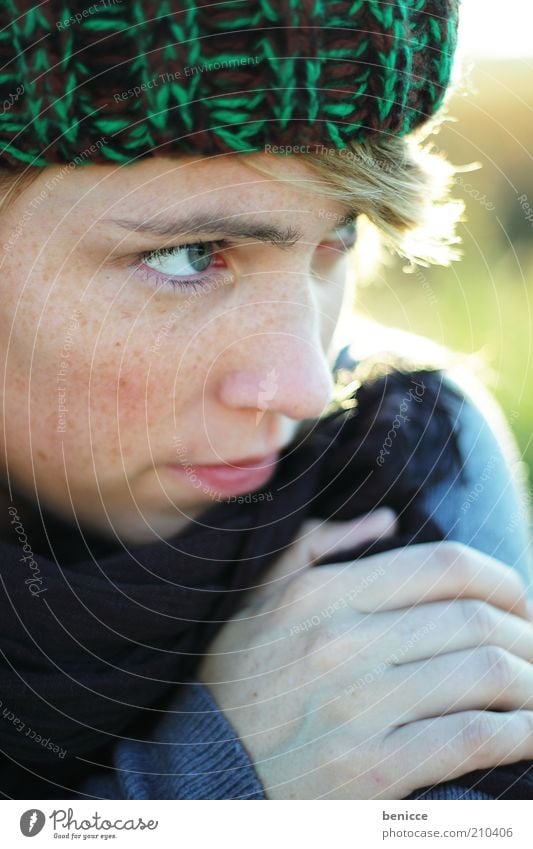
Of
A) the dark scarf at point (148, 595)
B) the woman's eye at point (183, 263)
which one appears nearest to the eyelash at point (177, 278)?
the woman's eye at point (183, 263)

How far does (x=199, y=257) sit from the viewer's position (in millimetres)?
751

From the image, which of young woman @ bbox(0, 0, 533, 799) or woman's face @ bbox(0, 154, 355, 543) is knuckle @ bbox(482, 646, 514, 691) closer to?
young woman @ bbox(0, 0, 533, 799)

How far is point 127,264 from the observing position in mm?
715

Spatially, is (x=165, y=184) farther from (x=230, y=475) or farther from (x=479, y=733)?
(x=479, y=733)

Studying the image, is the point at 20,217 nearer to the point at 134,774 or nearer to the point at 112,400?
the point at 112,400

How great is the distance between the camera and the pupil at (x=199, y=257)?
747mm

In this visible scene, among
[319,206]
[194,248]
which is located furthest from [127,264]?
[319,206]

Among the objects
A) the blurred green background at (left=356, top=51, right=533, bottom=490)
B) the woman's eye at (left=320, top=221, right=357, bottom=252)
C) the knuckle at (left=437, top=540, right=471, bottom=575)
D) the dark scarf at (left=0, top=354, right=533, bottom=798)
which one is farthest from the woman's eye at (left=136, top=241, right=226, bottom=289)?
the blurred green background at (left=356, top=51, right=533, bottom=490)

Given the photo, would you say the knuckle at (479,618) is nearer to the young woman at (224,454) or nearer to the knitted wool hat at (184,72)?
the young woman at (224,454)

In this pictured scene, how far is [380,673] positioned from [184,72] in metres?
0.55

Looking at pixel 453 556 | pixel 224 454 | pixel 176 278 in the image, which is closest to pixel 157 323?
pixel 176 278

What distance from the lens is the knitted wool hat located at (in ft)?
2.10

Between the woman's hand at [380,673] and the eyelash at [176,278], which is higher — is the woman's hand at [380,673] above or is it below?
below

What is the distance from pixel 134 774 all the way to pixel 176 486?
271 mm
